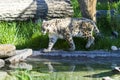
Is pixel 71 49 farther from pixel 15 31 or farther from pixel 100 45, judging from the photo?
pixel 15 31

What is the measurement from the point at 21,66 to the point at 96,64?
1.50 m

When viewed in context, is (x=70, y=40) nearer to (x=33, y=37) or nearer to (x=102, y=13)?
(x=33, y=37)

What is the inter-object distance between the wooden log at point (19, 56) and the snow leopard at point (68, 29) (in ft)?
1.38

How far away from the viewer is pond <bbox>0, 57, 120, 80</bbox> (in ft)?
25.6

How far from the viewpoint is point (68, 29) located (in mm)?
9555

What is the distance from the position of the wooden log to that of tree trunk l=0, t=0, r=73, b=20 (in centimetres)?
147

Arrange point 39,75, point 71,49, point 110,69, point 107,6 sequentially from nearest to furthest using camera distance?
point 39,75
point 110,69
point 71,49
point 107,6

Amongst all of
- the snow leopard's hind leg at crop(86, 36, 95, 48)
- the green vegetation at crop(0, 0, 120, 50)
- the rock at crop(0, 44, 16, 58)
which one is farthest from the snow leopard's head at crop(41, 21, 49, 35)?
the snow leopard's hind leg at crop(86, 36, 95, 48)

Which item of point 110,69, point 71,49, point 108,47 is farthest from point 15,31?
point 110,69

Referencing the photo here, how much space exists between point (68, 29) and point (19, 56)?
1.25 m

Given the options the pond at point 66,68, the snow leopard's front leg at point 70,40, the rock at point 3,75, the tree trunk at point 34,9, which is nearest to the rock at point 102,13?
the tree trunk at point 34,9

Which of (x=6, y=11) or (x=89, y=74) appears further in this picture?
(x=6, y=11)

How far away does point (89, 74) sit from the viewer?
26.3 feet

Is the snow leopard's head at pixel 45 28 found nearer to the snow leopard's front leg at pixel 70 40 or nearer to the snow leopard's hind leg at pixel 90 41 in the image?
the snow leopard's front leg at pixel 70 40
